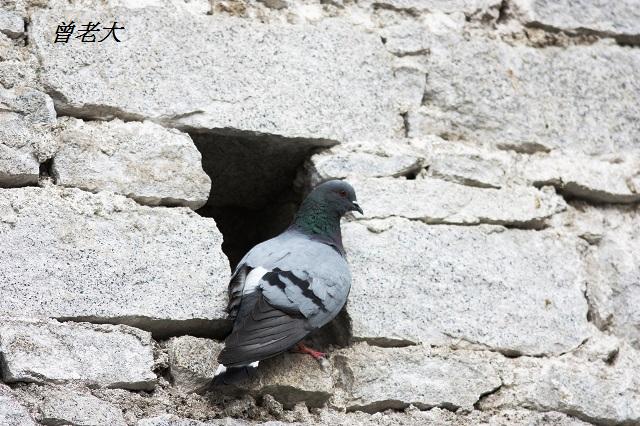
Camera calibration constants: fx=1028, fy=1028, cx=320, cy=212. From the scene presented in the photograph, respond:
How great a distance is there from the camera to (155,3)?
383cm

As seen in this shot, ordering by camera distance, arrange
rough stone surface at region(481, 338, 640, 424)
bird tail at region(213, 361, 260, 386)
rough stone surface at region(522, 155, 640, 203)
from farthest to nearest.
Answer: rough stone surface at region(522, 155, 640, 203)
rough stone surface at region(481, 338, 640, 424)
bird tail at region(213, 361, 260, 386)

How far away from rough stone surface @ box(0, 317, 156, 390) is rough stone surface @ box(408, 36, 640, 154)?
4.69 ft

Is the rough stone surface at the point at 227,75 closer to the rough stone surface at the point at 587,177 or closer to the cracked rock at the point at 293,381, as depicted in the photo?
the rough stone surface at the point at 587,177

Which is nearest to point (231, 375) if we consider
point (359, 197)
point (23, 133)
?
point (359, 197)

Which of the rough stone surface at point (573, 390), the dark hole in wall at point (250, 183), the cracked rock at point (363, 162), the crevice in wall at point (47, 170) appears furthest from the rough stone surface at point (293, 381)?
the crevice in wall at point (47, 170)

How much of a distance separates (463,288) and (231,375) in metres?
1.04

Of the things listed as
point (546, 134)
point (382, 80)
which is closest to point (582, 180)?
point (546, 134)

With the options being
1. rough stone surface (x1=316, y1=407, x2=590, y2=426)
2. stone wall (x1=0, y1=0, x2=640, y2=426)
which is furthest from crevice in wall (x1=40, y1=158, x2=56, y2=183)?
rough stone surface (x1=316, y1=407, x2=590, y2=426)

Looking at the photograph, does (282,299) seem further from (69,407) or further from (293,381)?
(69,407)

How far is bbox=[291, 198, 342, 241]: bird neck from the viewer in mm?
3768

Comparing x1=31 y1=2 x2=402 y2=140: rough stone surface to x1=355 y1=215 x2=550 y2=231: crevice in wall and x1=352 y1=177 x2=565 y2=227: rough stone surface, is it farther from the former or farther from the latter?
x1=355 y1=215 x2=550 y2=231: crevice in wall

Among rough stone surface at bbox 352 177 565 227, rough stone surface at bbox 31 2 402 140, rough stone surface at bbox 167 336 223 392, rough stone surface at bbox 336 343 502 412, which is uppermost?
rough stone surface at bbox 31 2 402 140

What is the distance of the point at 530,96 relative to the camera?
14.0 ft

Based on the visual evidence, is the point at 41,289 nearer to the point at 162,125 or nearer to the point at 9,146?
the point at 9,146
